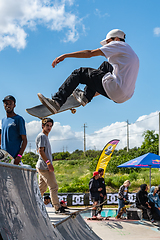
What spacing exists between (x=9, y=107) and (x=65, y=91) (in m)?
1.19

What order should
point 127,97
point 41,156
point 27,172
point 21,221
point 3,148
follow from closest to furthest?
1. point 21,221
2. point 27,172
3. point 127,97
4. point 3,148
5. point 41,156

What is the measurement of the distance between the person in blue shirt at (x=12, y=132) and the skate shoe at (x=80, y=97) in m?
1.04

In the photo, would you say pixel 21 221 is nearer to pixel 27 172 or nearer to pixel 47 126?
pixel 27 172

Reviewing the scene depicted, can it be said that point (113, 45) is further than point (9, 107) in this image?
No

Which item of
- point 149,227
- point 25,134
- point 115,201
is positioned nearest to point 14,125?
point 25,134

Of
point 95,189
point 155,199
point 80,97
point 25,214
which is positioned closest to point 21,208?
point 25,214

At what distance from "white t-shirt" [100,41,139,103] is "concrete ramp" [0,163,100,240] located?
1.28 meters

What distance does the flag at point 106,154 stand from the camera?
14117 millimetres

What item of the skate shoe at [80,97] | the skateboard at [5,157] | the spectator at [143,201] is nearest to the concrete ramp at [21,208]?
the skateboard at [5,157]

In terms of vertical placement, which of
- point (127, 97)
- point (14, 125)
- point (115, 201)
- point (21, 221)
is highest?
point (127, 97)

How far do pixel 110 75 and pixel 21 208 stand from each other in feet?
5.38

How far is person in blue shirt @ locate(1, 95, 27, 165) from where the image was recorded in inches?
144

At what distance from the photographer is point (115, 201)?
13156 millimetres

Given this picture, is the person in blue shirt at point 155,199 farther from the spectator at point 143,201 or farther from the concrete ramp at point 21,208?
the concrete ramp at point 21,208
